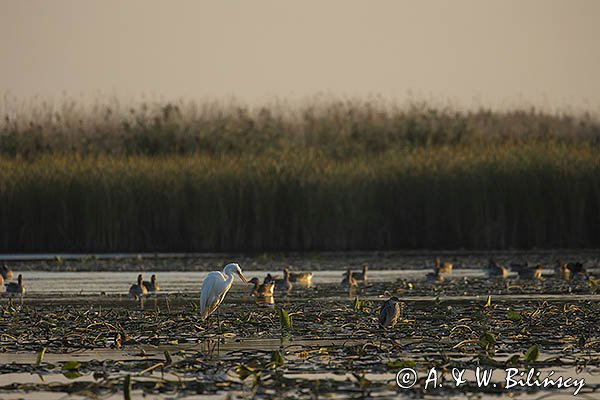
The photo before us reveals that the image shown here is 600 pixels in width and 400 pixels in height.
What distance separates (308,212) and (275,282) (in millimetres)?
6765

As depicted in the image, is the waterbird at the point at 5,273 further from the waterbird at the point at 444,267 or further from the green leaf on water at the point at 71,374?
the green leaf on water at the point at 71,374

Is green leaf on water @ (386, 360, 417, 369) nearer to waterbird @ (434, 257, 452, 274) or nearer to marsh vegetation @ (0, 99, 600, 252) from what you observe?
waterbird @ (434, 257, 452, 274)

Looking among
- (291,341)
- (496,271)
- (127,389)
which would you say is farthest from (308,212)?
(127,389)

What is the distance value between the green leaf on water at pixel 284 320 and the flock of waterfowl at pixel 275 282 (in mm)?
778

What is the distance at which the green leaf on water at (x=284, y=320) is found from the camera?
10281mm

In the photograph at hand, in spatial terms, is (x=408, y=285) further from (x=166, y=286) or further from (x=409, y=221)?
(x=409, y=221)

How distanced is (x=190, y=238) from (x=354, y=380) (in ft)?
47.3

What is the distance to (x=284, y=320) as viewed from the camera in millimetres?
10383

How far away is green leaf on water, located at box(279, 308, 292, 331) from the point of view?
10.3m

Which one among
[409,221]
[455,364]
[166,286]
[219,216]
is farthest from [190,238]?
[455,364]

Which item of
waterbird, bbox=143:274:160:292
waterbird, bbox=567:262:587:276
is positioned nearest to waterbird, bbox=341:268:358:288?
waterbird, bbox=143:274:160:292

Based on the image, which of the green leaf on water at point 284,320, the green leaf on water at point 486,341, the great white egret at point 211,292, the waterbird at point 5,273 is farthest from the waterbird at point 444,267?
the green leaf on water at point 486,341

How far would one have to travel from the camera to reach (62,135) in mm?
27812

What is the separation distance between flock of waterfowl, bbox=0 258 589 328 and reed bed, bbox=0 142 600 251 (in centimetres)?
369
